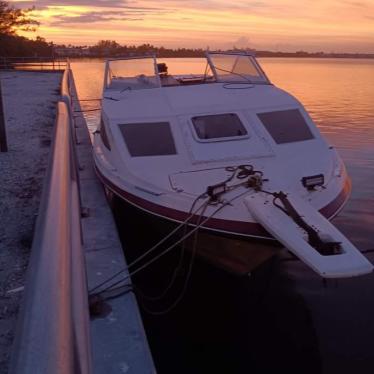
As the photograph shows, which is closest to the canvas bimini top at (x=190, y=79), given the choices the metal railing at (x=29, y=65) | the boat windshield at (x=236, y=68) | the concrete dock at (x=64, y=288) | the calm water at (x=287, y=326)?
the boat windshield at (x=236, y=68)

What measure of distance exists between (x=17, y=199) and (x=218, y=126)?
344 centimetres

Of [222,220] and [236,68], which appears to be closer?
[222,220]

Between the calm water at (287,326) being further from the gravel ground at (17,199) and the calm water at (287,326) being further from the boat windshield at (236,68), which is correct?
the boat windshield at (236,68)

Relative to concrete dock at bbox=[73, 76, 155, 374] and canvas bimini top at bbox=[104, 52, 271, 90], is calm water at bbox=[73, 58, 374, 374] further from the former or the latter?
canvas bimini top at bbox=[104, 52, 271, 90]

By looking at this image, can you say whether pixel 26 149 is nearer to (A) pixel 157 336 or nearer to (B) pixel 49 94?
(A) pixel 157 336

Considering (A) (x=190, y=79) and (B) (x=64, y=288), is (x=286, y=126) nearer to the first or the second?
(A) (x=190, y=79)

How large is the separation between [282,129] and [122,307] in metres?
4.73

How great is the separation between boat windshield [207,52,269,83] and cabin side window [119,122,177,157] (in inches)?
130

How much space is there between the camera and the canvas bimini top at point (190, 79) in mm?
10805

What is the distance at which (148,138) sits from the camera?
7957 millimetres

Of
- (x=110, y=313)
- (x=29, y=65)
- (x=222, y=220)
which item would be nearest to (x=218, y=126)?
(x=222, y=220)

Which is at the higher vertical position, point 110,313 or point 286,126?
point 286,126

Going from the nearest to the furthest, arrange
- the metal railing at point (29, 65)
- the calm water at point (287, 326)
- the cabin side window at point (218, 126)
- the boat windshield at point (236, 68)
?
the calm water at point (287, 326) < the cabin side window at point (218, 126) < the boat windshield at point (236, 68) < the metal railing at point (29, 65)

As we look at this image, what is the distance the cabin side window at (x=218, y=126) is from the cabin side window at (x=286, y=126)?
0.45m
